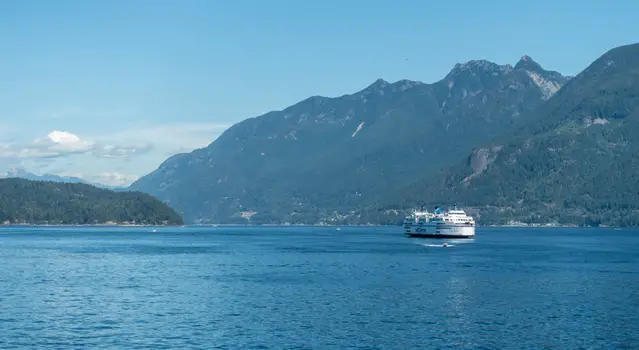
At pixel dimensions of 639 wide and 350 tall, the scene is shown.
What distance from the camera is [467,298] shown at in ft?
421

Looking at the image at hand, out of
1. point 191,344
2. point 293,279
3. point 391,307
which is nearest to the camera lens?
point 191,344

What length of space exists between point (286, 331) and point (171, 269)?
97.4 meters

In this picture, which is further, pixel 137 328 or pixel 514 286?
pixel 514 286

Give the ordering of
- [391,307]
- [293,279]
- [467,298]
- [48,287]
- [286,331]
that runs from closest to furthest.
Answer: [286,331] → [391,307] → [467,298] → [48,287] → [293,279]

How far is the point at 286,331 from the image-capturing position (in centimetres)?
9569

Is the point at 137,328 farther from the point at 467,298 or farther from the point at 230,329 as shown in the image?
the point at 467,298

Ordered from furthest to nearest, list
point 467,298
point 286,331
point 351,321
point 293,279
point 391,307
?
point 293,279 → point 467,298 → point 391,307 → point 351,321 → point 286,331

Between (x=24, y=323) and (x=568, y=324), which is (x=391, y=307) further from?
(x=24, y=323)

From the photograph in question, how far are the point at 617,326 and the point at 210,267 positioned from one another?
116 metres

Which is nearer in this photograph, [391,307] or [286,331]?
[286,331]

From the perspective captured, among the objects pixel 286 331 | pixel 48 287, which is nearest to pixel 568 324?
pixel 286 331

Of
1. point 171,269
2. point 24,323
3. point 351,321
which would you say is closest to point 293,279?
point 171,269

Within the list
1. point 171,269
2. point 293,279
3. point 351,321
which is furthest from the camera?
point 171,269

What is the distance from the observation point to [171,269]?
188m
